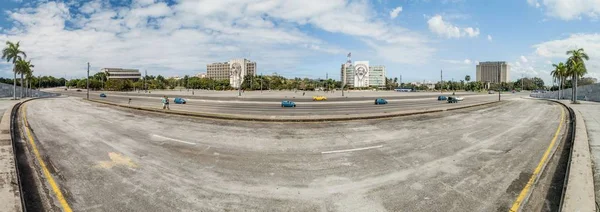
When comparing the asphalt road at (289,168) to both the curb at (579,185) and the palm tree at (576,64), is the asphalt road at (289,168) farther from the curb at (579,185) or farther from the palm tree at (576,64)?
the palm tree at (576,64)

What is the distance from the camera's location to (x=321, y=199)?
21.4 ft

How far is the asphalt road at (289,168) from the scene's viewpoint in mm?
6402

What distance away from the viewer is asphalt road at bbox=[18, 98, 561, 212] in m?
6.40

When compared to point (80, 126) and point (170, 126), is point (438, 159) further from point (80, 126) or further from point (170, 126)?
point (80, 126)

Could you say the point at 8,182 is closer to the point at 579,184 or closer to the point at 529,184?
the point at 529,184

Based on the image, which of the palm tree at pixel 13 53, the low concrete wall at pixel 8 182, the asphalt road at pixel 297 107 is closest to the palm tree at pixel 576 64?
the asphalt road at pixel 297 107

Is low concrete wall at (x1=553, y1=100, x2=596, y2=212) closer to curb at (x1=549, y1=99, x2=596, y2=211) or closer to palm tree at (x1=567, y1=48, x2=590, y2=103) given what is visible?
curb at (x1=549, y1=99, x2=596, y2=211)

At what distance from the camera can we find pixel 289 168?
8.88 meters

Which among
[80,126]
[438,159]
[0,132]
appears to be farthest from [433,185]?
[80,126]

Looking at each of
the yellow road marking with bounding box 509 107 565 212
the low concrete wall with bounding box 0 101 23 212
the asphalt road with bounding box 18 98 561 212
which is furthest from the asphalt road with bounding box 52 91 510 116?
the low concrete wall with bounding box 0 101 23 212

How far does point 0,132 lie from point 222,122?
1040 cm

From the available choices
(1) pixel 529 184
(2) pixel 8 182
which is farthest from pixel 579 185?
(2) pixel 8 182

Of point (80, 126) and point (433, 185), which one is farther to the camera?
point (80, 126)

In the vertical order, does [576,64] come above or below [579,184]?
above
